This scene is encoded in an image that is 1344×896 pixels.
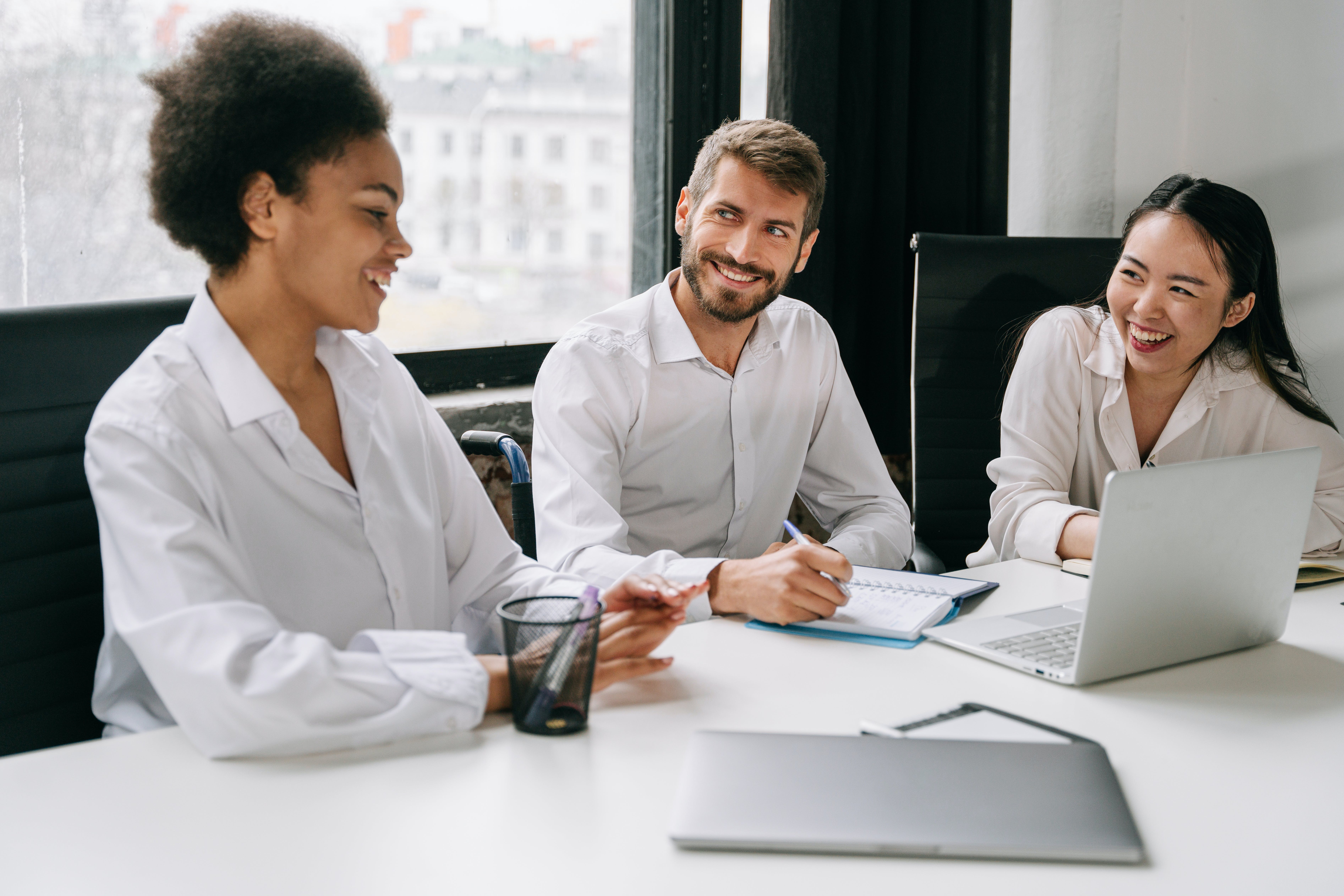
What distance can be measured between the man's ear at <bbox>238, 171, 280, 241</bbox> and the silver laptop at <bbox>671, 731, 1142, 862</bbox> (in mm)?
690

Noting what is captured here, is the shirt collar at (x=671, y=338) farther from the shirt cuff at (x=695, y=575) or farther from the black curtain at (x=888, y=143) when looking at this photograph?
the black curtain at (x=888, y=143)

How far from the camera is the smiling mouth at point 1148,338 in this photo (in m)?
1.83

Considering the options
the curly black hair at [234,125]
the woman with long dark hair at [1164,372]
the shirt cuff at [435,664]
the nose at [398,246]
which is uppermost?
the curly black hair at [234,125]

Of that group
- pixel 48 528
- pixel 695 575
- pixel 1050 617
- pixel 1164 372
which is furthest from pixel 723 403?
pixel 48 528

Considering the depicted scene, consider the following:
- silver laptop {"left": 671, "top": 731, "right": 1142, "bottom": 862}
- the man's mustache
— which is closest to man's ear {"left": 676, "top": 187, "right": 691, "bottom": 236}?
the man's mustache

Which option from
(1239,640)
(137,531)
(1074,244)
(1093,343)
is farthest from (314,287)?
(1074,244)

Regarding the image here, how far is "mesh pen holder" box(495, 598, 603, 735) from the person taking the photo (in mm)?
916

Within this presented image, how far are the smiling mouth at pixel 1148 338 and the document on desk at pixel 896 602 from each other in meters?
0.70

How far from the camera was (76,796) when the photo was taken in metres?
0.80

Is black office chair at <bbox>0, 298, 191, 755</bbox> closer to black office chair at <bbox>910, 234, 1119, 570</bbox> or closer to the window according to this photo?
the window

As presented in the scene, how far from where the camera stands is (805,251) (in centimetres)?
189

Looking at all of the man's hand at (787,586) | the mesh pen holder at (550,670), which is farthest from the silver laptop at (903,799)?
the man's hand at (787,586)

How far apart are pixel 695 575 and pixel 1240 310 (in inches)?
47.0

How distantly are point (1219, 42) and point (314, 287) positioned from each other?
2381 millimetres
